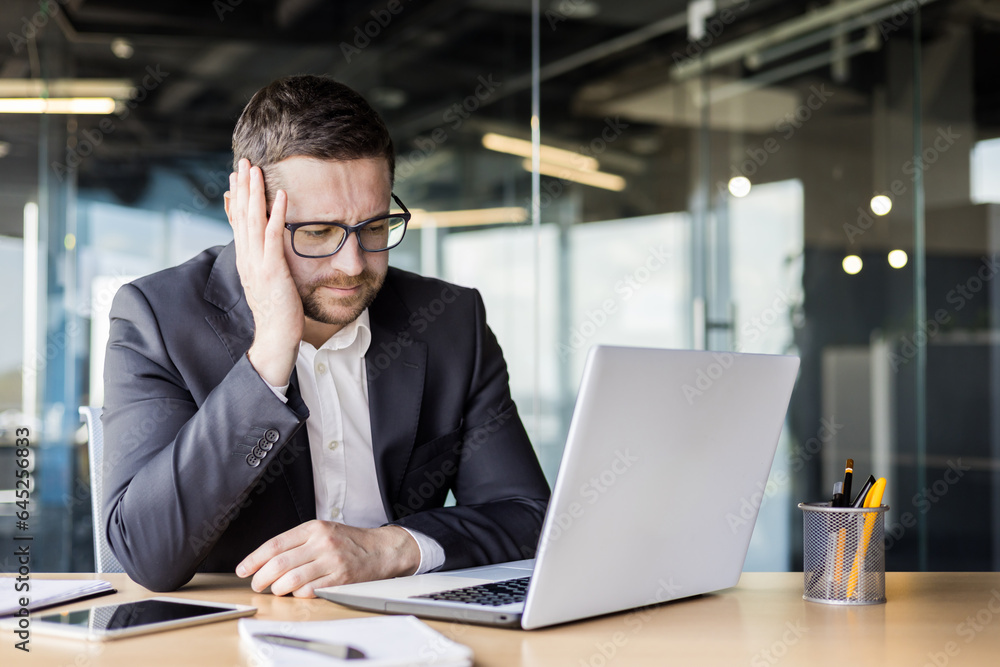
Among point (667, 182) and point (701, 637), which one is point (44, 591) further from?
point (667, 182)

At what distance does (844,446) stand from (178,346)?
3.15m

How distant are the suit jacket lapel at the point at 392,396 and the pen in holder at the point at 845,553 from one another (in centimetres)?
76

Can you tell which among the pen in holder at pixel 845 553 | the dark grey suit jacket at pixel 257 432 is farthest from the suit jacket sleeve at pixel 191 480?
the pen in holder at pixel 845 553

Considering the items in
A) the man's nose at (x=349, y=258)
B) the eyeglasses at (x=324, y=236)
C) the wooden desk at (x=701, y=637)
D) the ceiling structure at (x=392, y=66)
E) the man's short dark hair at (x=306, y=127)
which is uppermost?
the ceiling structure at (x=392, y=66)

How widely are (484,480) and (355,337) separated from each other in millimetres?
351

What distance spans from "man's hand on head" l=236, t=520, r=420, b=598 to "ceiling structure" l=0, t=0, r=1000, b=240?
107 inches

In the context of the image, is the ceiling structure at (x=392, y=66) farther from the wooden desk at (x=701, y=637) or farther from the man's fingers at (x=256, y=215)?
the wooden desk at (x=701, y=637)

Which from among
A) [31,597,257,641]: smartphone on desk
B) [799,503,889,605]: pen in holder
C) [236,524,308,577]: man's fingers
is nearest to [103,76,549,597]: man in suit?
[236,524,308,577]: man's fingers

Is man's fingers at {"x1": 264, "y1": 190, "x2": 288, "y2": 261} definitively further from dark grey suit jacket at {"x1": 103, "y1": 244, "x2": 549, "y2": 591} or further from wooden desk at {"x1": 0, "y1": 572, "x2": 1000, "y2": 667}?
wooden desk at {"x1": 0, "y1": 572, "x2": 1000, "y2": 667}

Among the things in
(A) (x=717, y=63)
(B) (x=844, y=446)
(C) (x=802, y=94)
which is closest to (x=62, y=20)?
(A) (x=717, y=63)

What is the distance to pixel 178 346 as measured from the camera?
5.11ft

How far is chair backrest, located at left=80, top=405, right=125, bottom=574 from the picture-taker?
165cm

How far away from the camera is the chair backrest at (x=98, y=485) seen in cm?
165

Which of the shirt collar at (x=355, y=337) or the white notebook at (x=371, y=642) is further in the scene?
the shirt collar at (x=355, y=337)
